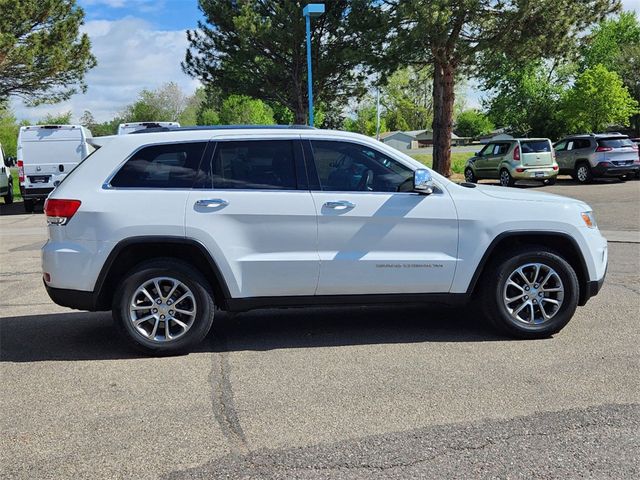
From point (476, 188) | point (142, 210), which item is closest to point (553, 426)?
point (476, 188)

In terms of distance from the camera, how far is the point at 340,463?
330cm

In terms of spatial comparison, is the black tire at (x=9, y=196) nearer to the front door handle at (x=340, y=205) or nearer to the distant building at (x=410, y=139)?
the front door handle at (x=340, y=205)

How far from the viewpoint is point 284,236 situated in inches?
200

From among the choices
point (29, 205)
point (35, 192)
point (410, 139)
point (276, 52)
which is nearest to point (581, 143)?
point (276, 52)

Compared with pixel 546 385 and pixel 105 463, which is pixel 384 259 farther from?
pixel 105 463

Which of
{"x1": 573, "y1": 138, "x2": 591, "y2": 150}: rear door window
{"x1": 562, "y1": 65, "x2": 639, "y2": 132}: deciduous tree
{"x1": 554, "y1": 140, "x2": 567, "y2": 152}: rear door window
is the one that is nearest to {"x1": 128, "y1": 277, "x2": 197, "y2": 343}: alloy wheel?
{"x1": 573, "y1": 138, "x2": 591, "y2": 150}: rear door window

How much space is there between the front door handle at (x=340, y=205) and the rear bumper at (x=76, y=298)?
196cm

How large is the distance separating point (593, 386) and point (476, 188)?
199cm

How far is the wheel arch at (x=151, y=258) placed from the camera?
4.95 meters

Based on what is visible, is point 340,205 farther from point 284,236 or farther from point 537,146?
point 537,146

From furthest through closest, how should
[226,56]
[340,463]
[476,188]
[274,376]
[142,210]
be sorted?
[226,56] → [476,188] → [142,210] → [274,376] → [340,463]

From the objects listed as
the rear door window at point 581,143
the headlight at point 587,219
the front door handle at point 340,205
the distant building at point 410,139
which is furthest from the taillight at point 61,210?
the distant building at point 410,139

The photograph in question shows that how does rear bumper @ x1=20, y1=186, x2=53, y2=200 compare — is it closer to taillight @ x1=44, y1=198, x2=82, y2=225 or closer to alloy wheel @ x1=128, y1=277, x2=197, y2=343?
taillight @ x1=44, y1=198, x2=82, y2=225

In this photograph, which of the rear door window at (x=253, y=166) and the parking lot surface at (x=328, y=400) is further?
the rear door window at (x=253, y=166)
